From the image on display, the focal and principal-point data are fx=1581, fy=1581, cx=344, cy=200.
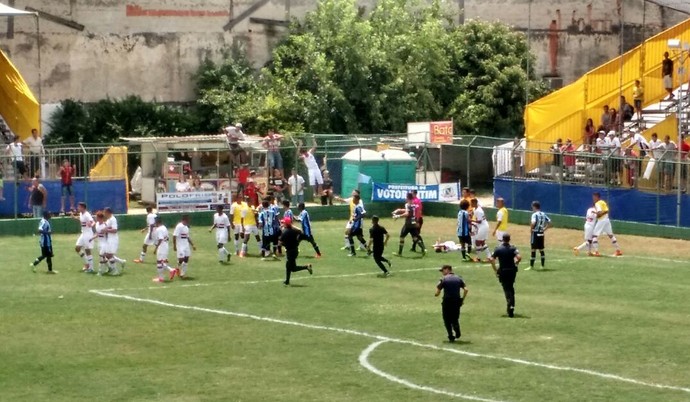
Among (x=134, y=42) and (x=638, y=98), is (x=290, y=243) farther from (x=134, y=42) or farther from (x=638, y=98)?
(x=134, y=42)

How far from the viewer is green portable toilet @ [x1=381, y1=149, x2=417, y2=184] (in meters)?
55.5

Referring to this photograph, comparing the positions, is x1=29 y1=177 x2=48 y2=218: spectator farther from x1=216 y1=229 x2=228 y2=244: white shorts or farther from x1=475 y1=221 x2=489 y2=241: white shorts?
x1=475 y1=221 x2=489 y2=241: white shorts

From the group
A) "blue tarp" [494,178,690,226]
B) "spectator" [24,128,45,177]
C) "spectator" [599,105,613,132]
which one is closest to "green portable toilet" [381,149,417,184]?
"blue tarp" [494,178,690,226]

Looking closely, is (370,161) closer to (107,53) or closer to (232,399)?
(107,53)

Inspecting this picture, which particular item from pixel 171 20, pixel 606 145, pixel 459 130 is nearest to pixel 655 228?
pixel 606 145

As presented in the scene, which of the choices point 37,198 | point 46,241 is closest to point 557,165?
point 37,198

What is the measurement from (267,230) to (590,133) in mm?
17787

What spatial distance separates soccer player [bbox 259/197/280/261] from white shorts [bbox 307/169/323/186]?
1221 cm

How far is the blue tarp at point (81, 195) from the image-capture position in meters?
49.4

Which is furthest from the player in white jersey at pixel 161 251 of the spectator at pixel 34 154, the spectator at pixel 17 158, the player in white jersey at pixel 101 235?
the spectator at pixel 34 154

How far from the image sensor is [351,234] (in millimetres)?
42844

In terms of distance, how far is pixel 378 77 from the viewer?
6206 cm

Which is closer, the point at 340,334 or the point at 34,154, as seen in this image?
the point at 340,334

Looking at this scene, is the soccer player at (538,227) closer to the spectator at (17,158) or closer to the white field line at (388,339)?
the white field line at (388,339)
